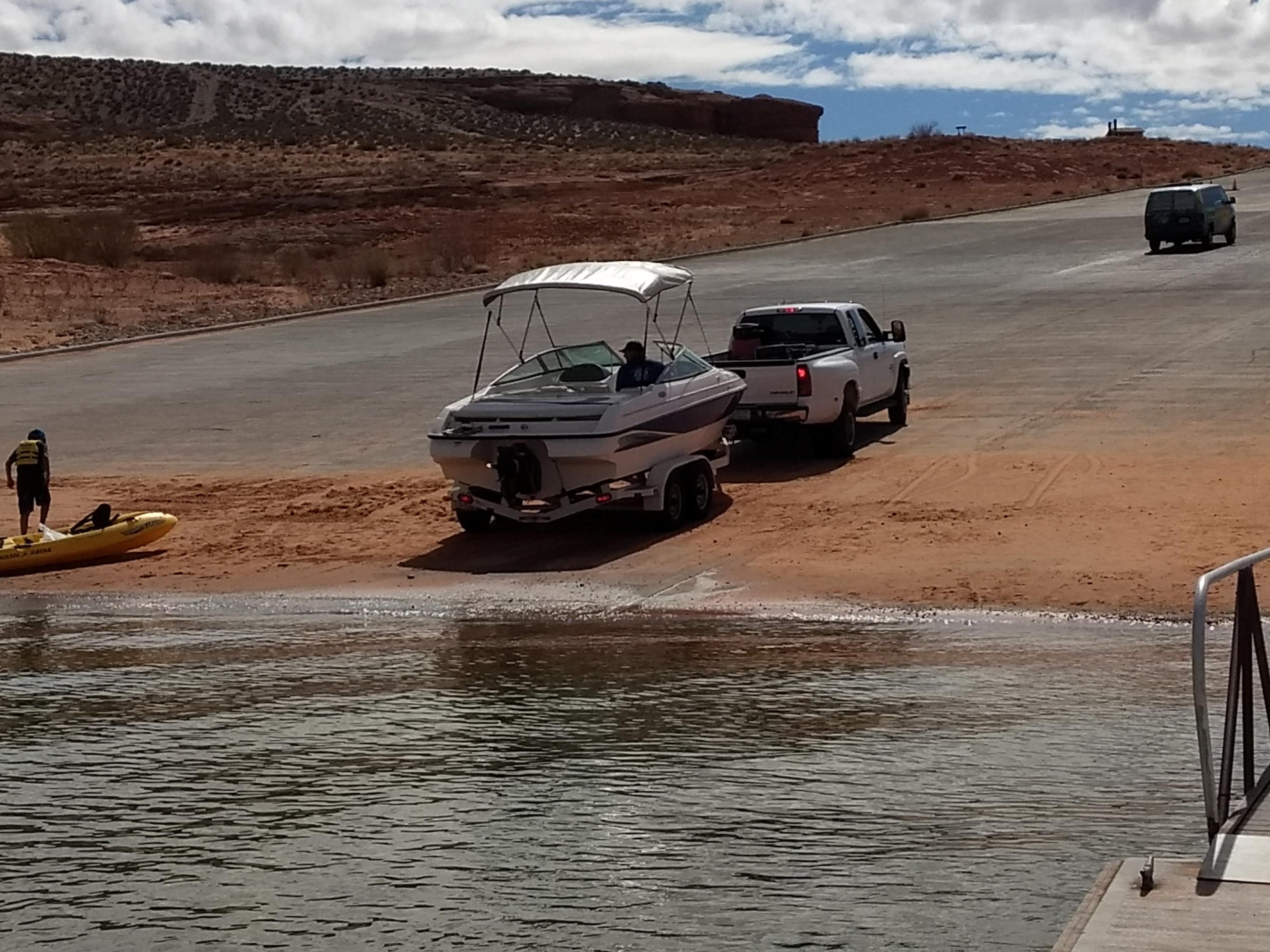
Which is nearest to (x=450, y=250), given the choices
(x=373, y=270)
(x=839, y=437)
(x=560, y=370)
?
→ (x=373, y=270)

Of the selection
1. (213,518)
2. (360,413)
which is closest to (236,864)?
(213,518)

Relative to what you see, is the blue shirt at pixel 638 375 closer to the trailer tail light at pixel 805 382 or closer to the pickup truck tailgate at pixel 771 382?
the pickup truck tailgate at pixel 771 382

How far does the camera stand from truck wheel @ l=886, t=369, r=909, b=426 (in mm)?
23203

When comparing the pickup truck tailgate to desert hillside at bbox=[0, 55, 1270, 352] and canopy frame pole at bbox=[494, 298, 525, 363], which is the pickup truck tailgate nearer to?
canopy frame pole at bbox=[494, 298, 525, 363]

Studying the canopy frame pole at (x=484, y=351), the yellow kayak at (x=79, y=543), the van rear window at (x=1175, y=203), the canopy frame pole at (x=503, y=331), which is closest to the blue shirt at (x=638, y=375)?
the canopy frame pole at (x=503, y=331)

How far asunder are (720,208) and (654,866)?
59484 millimetres

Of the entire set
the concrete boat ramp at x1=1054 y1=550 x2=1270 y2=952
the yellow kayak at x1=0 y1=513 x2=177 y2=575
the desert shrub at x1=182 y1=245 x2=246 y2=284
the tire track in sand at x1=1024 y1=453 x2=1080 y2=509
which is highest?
the desert shrub at x1=182 y1=245 x2=246 y2=284

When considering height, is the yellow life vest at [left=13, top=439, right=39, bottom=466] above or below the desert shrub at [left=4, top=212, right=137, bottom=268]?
below

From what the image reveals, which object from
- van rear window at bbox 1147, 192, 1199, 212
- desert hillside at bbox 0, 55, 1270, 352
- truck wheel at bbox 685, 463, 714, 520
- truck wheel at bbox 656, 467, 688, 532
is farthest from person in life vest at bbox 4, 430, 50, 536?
van rear window at bbox 1147, 192, 1199, 212

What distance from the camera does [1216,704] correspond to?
36.1 feet

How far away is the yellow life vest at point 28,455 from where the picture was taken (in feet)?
59.5

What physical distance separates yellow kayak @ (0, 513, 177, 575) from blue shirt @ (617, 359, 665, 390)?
187 inches

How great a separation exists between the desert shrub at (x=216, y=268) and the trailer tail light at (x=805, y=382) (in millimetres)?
30025

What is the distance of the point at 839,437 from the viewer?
69.3ft
